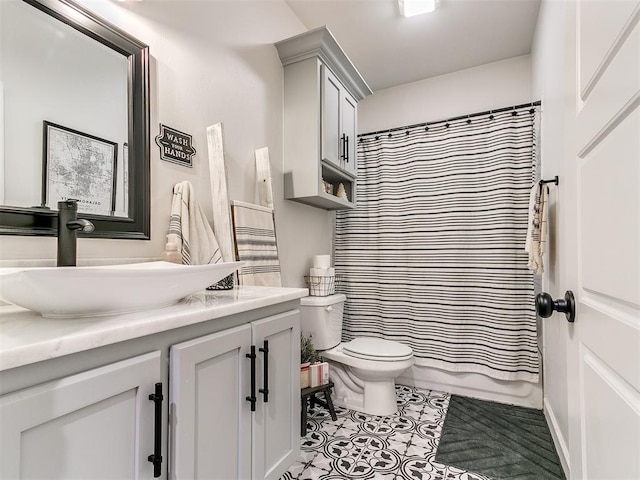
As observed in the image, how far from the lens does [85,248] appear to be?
1.07 metres

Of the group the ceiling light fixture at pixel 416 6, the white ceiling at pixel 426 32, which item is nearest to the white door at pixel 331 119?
the white ceiling at pixel 426 32

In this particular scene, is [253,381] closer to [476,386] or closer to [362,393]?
[362,393]

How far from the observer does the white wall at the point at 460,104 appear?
2.45 meters

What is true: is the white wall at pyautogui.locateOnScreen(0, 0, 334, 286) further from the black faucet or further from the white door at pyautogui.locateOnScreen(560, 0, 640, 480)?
the white door at pyautogui.locateOnScreen(560, 0, 640, 480)

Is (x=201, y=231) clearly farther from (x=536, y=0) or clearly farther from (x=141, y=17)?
(x=536, y=0)

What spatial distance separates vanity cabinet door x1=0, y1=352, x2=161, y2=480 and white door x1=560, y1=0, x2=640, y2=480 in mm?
883

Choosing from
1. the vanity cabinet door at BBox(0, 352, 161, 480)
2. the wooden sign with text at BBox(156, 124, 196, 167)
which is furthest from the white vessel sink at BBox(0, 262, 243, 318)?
the wooden sign with text at BBox(156, 124, 196, 167)

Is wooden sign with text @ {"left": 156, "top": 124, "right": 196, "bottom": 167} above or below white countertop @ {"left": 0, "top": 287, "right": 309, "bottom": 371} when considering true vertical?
above

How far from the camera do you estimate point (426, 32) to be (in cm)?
238

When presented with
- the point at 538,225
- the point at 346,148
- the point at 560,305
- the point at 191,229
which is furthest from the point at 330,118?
the point at 560,305

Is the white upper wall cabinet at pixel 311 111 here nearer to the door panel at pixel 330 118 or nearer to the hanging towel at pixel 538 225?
the door panel at pixel 330 118

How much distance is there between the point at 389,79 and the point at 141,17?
2.17m

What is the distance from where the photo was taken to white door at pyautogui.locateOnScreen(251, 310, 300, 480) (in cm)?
115

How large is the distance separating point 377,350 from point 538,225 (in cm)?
120
